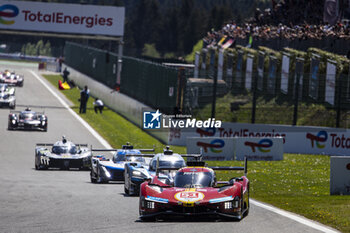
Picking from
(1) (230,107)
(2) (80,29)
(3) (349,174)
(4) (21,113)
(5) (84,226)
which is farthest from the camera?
(2) (80,29)

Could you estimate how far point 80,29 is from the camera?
64.4 meters

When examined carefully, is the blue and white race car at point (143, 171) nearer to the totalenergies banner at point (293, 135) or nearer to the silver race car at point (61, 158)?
the silver race car at point (61, 158)

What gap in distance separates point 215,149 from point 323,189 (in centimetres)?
858

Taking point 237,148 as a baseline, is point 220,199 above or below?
above

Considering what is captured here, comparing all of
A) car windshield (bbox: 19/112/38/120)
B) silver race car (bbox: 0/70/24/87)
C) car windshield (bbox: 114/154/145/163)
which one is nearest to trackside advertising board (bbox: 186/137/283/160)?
car windshield (bbox: 114/154/145/163)

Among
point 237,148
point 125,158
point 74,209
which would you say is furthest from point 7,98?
point 74,209

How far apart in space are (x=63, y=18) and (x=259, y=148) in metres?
36.4

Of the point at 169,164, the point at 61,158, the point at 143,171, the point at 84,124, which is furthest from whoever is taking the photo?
the point at 84,124

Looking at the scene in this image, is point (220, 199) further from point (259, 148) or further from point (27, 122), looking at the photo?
point (27, 122)

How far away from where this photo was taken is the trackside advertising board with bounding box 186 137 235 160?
30.3 metres

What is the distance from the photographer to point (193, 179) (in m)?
16.2

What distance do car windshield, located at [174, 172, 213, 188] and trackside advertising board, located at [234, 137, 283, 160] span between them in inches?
563

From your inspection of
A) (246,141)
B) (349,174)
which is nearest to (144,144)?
(246,141)

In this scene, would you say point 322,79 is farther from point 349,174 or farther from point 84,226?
point 84,226
